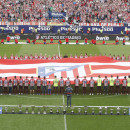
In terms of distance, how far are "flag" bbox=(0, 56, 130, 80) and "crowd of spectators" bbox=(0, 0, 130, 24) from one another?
28.9 meters

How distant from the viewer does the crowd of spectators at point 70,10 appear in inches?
2234

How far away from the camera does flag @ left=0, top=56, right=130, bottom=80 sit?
25.7 m

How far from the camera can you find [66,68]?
87.2 ft

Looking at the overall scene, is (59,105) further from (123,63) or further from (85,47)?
(85,47)

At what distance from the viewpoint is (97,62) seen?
27.6 m

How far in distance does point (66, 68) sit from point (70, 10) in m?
32.7

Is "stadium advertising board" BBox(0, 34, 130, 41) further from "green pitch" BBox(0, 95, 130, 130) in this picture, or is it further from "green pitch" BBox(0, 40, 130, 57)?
"green pitch" BBox(0, 95, 130, 130)

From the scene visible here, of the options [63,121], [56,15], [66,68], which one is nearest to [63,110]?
[63,121]

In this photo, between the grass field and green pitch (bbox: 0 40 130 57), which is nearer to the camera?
the grass field

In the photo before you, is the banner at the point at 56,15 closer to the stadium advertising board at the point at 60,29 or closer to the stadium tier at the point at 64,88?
the stadium advertising board at the point at 60,29

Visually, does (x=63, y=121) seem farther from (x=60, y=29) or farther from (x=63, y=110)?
(x=60, y=29)

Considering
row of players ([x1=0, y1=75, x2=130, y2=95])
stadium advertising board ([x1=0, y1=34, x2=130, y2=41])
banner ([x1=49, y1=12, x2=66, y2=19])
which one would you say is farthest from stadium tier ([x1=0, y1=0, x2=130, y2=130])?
banner ([x1=49, y1=12, x2=66, y2=19])

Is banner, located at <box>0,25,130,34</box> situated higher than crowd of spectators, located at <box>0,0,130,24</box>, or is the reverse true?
crowd of spectators, located at <box>0,0,130,24</box>

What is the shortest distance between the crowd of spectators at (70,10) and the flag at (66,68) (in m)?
28.9
